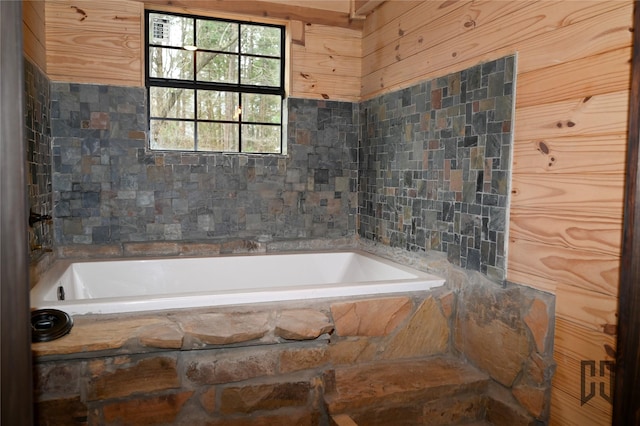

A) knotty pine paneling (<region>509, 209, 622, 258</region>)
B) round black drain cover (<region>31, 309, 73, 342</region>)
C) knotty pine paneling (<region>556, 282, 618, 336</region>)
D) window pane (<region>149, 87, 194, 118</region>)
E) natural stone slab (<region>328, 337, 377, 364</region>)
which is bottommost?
natural stone slab (<region>328, 337, 377, 364</region>)

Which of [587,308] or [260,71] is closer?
[587,308]

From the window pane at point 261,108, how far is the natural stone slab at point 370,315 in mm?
1764

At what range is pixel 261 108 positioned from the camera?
3.26 m

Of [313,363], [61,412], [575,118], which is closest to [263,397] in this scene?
[313,363]

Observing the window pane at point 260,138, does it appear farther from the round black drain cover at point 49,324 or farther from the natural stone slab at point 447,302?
the round black drain cover at point 49,324

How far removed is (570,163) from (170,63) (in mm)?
2544

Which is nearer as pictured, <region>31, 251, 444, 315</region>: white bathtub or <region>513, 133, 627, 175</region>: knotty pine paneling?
<region>513, 133, 627, 175</region>: knotty pine paneling

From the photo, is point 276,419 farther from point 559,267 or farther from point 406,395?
point 559,267

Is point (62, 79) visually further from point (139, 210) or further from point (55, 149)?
point (139, 210)

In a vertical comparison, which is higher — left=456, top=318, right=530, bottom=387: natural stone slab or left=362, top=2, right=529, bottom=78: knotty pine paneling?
left=362, top=2, right=529, bottom=78: knotty pine paneling

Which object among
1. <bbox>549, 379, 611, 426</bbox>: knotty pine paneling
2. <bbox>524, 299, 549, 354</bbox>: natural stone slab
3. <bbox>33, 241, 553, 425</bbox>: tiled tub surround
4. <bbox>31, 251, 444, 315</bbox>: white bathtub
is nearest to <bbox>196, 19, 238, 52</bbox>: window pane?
<bbox>31, 251, 444, 315</bbox>: white bathtub

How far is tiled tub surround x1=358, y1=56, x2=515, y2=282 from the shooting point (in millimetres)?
2008

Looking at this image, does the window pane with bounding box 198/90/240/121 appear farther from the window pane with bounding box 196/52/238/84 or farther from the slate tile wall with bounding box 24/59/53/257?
the slate tile wall with bounding box 24/59/53/257

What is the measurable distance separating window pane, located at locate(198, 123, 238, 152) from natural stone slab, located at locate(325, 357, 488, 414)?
73.4 inches
